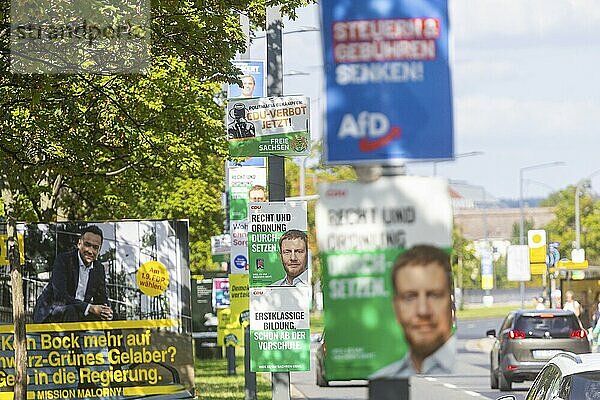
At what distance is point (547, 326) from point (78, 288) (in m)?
13.1

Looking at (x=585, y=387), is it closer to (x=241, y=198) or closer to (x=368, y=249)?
(x=368, y=249)

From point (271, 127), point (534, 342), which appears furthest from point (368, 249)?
point (534, 342)

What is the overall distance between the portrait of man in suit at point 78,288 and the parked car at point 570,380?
7224 mm

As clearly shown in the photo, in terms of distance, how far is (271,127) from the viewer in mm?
16000

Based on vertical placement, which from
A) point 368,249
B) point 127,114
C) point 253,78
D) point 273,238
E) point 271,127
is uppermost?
point 253,78

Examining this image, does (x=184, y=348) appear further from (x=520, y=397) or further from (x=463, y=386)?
(x=463, y=386)

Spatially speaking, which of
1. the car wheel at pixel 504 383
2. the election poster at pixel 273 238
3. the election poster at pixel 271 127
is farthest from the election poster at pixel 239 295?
the car wheel at pixel 504 383

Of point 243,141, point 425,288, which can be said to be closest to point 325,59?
point 425,288

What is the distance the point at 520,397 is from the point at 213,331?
19.1 m

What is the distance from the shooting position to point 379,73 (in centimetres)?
471

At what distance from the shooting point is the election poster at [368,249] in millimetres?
4559

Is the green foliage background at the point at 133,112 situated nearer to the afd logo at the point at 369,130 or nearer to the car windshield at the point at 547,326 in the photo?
the car windshield at the point at 547,326

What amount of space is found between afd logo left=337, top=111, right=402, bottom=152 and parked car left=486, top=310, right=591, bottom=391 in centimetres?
2414

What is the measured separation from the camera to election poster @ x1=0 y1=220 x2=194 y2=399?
59.3 feet
